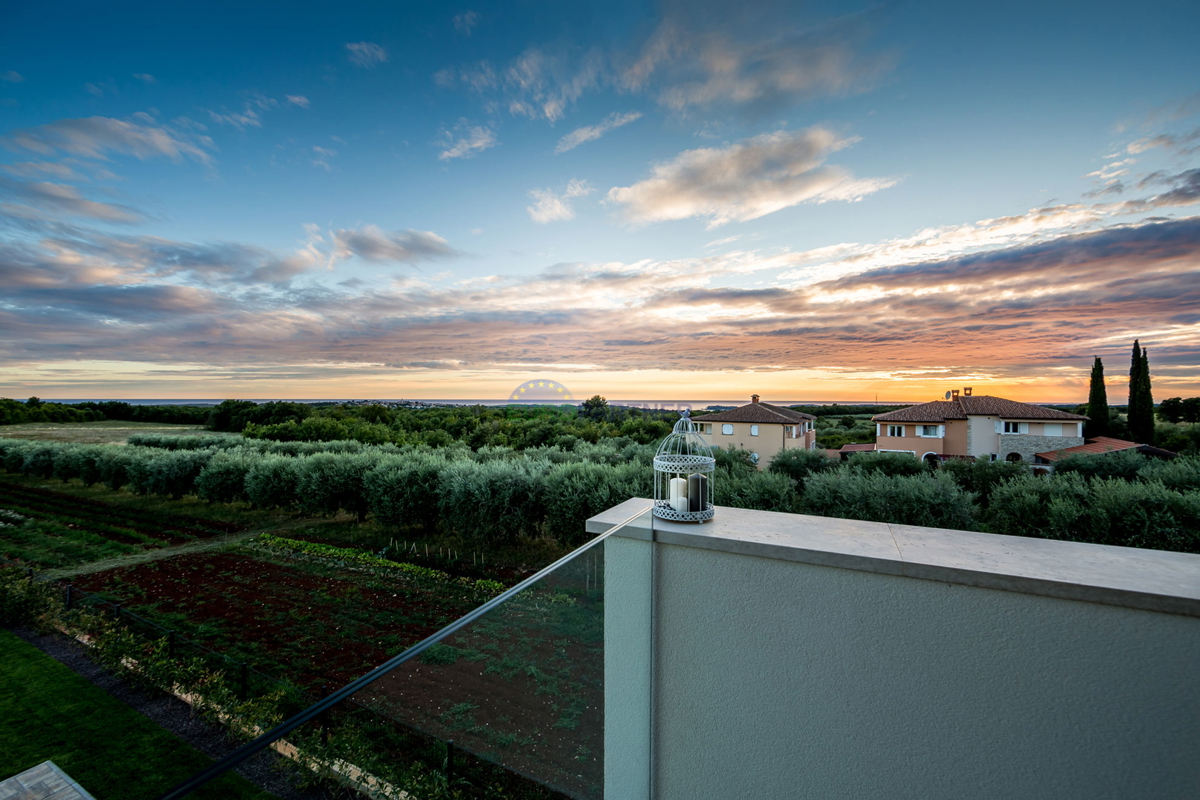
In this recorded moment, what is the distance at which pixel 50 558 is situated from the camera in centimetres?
675

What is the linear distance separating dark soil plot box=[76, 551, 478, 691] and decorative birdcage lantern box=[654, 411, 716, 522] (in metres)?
3.81

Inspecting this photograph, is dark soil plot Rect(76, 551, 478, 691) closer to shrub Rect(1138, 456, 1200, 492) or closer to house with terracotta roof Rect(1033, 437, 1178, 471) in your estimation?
shrub Rect(1138, 456, 1200, 492)

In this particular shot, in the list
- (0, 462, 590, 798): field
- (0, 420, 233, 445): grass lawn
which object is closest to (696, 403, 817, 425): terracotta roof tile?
(0, 462, 590, 798): field

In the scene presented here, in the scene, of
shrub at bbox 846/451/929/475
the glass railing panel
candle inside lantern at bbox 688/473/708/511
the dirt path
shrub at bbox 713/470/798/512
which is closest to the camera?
the glass railing panel

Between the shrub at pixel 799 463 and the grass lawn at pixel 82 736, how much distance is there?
6.22 m

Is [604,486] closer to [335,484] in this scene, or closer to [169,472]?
[335,484]

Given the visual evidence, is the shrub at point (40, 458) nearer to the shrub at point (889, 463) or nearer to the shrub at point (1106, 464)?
the shrub at point (889, 463)

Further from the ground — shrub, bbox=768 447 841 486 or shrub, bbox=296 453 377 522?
shrub, bbox=768 447 841 486

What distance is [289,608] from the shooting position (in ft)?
17.2

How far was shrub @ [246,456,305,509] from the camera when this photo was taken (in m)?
8.73

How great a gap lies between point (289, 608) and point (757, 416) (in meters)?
11.0

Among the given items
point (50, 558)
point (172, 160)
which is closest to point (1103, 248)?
point (172, 160)

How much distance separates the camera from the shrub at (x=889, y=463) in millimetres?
5688

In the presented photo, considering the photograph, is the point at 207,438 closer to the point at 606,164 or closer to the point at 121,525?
the point at 121,525
